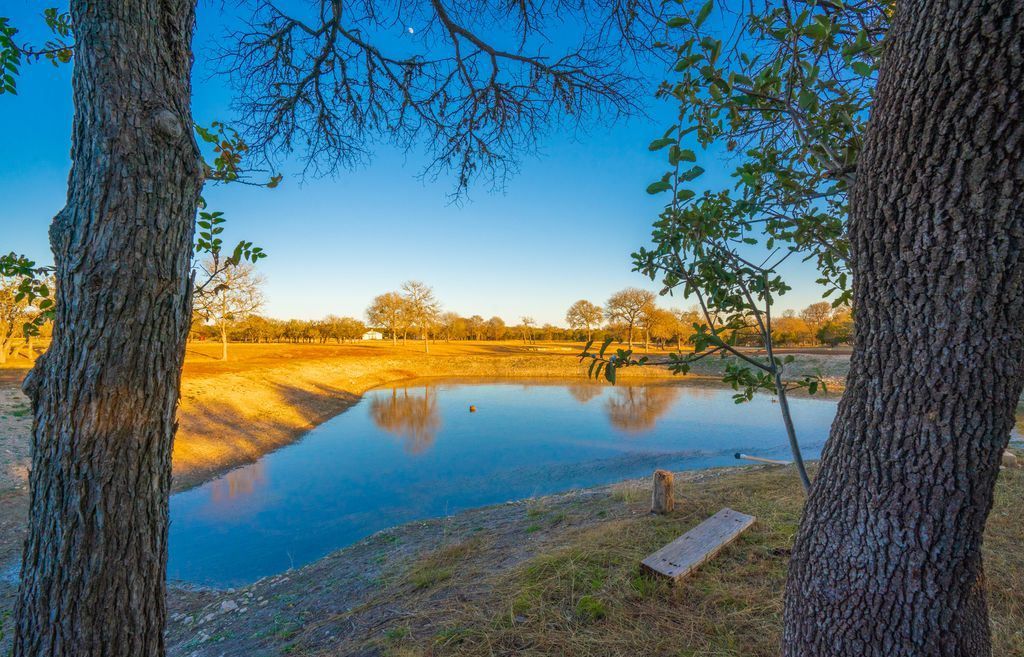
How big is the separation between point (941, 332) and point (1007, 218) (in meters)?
0.30

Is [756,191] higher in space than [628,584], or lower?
higher

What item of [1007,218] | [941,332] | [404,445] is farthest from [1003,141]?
[404,445]

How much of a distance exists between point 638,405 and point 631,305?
19.7m

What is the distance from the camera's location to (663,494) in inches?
171

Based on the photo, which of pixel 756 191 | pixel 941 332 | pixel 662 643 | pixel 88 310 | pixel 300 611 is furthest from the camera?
pixel 300 611

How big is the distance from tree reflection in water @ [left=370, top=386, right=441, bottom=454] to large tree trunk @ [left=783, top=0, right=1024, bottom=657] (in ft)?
37.6

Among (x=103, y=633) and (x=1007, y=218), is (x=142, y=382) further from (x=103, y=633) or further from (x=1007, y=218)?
(x=1007, y=218)

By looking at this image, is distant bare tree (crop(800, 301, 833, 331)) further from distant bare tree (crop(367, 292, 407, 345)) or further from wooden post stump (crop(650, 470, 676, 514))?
distant bare tree (crop(367, 292, 407, 345))

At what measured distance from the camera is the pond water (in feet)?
22.2

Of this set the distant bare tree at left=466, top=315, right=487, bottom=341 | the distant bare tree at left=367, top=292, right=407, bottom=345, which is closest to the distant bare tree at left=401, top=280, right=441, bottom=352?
the distant bare tree at left=367, top=292, right=407, bottom=345

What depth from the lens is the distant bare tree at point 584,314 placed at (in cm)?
4206

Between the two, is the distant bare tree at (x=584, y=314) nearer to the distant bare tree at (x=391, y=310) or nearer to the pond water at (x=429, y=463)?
the distant bare tree at (x=391, y=310)

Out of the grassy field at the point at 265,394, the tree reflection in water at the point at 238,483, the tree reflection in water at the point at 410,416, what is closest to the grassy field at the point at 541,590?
the grassy field at the point at 265,394

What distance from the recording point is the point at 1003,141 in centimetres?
97
